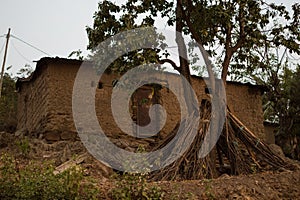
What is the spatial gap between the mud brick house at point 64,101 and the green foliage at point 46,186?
5.35 m

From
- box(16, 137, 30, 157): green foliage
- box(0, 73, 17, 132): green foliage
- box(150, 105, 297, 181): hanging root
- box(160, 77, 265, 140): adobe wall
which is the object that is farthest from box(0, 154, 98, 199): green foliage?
box(0, 73, 17, 132): green foliage

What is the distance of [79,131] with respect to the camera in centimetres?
1104

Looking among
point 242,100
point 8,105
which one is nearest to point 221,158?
point 242,100

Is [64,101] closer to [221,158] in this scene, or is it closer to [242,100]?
[221,158]

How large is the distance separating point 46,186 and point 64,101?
6.32 meters

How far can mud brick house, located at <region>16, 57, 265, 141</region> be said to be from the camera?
434 inches

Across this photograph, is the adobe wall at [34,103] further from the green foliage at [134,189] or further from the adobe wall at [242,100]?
the green foliage at [134,189]

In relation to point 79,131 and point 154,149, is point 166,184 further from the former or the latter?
point 79,131

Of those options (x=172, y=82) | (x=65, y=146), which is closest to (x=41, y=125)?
(x=65, y=146)

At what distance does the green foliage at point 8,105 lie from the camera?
50.8ft

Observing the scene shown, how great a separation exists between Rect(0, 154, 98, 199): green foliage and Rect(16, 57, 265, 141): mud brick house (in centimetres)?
535

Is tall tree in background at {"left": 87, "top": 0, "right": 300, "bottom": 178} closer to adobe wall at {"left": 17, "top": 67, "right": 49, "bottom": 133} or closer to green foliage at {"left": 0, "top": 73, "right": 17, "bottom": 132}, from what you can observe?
adobe wall at {"left": 17, "top": 67, "right": 49, "bottom": 133}

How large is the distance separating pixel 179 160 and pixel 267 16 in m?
3.99

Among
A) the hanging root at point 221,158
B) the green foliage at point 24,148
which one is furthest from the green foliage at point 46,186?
the green foliage at point 24,148
